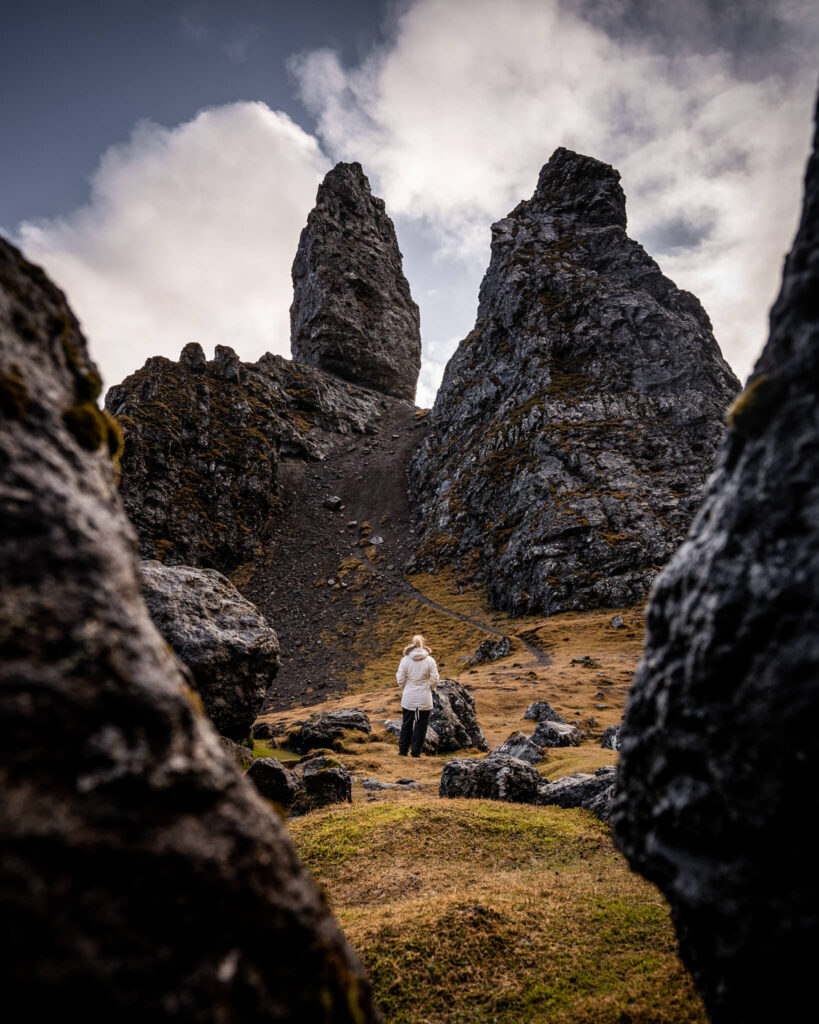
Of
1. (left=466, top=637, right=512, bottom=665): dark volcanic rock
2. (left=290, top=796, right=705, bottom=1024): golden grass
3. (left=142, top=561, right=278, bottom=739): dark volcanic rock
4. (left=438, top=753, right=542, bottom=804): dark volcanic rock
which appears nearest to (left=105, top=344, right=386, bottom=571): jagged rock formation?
(left=466, top=637, right=512, bottom=665): dark volcanic rock

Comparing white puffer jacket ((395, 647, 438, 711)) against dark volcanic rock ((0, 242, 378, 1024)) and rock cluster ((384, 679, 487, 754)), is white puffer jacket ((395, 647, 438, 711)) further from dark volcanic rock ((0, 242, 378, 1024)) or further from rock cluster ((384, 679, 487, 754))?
dark volcanic rock ((0, 242, 378, 1024))

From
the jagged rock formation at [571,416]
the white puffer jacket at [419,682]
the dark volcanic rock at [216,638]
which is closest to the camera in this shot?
Result: the dark volcanic rock at [216,638]

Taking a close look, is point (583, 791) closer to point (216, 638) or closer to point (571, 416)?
point (216, 638)

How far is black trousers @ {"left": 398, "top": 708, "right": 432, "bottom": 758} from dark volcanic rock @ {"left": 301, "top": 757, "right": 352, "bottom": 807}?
466 centimetres

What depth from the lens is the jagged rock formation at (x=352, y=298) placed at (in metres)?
111

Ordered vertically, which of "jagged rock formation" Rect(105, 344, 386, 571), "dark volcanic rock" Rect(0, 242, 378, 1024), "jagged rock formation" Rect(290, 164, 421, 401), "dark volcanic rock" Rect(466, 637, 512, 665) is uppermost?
"jagged rock formation" Rect(290, 164, 421, 401)

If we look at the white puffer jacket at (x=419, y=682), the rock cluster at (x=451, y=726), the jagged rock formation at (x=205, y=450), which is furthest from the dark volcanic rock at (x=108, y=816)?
the jagged rock formation at (x=205, y=450)

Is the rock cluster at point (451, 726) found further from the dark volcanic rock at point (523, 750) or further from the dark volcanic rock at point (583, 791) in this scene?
the dark volcanic rock at point (583, 791)

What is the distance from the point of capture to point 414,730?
16.8 meters

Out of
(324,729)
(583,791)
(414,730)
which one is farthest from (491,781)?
(324,729)

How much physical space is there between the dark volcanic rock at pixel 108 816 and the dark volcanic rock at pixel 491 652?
121 ft

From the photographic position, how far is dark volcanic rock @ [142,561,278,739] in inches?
548

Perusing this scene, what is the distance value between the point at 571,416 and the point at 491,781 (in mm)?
56117

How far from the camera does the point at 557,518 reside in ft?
169
